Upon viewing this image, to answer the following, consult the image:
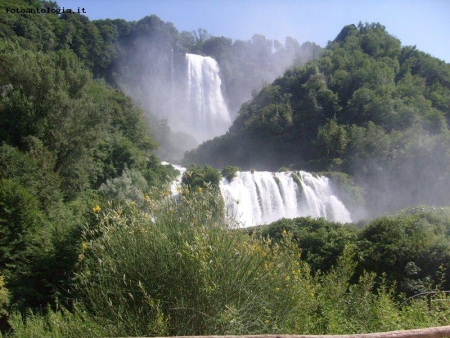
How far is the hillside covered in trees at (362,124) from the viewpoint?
30891mm

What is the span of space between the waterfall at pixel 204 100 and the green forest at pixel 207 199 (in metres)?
4.55

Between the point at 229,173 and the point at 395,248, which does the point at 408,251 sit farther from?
the point at 229,173

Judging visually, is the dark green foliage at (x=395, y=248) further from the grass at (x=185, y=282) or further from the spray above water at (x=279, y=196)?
the spray above water at (x=279, y=196)

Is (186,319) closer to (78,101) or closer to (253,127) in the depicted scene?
Answer: (78,101)

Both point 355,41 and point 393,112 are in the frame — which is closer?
point 393,112

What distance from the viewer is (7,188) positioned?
12.3 meters

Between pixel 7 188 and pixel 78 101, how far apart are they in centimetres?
624

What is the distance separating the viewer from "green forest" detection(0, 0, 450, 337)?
3600 millimetres

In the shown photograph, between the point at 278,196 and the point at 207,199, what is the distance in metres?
20.3

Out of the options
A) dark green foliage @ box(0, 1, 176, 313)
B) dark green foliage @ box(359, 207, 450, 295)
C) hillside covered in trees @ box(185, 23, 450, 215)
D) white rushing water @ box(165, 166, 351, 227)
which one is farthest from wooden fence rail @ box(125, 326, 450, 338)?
hillside covered in trees @ box(185, 23, 450, 215)

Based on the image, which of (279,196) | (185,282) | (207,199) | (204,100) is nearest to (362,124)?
(279,196)

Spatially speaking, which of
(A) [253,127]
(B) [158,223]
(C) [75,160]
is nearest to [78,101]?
(C) [75,160]

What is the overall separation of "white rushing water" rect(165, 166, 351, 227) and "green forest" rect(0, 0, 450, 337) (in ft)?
5.02

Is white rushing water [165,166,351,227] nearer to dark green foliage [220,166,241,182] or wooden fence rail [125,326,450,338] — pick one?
dark green foliage [220,166,241,182]
